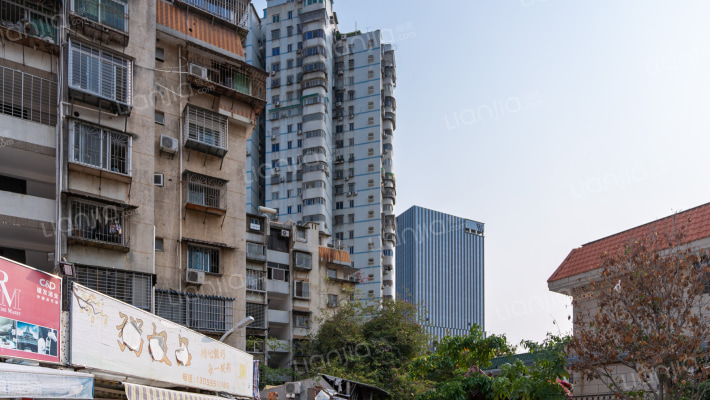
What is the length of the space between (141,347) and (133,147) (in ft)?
42.0

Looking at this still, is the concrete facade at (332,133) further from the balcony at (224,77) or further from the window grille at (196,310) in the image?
the window grille at (196,310)

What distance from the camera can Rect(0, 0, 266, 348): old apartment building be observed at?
1966 centimetres

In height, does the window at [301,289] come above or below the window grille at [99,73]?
below

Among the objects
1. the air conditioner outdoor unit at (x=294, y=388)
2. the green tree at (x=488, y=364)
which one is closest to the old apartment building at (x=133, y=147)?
the air conditioner outdoor unit at (x=294, y=388)

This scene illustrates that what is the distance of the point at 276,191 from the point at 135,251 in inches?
1742

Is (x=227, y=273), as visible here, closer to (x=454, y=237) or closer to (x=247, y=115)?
(x=247, y=115)

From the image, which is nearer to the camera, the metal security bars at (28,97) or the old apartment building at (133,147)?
the metal security bars at (28,97)

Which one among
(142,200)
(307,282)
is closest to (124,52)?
(142,200)

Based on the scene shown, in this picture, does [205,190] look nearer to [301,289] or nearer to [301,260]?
[301,260]

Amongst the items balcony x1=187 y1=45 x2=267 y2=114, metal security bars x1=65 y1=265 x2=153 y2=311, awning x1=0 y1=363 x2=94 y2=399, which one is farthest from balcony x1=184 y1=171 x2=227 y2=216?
awning x1=0 y1=363 x2=94 y2=399

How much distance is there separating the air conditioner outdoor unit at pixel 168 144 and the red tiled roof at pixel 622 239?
14.6m

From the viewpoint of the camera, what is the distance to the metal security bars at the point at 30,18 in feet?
64.1

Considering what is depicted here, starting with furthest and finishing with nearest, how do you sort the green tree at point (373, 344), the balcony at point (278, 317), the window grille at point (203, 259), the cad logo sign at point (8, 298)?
the balcony at point (278, 317)
the green tree at point (373, 344)
the window grille at point (203, 259)
the cad logo sign at point (8, 298)

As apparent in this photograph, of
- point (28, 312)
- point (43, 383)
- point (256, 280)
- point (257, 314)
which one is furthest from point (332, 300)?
point (43, 383)
